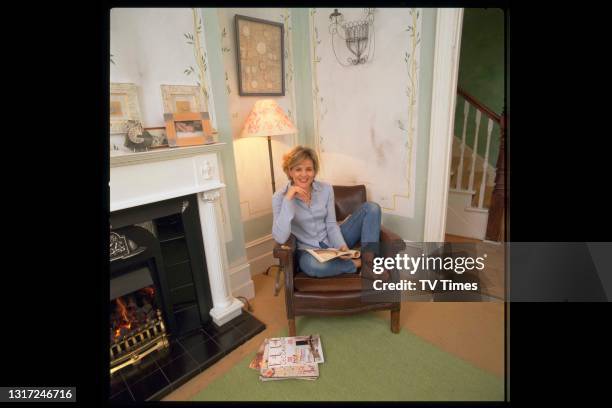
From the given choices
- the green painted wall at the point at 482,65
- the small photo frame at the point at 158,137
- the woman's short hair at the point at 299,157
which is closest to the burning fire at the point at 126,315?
the small photo frame at the point at 158,137

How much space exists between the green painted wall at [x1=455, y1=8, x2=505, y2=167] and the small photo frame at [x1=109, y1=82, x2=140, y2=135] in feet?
8.87

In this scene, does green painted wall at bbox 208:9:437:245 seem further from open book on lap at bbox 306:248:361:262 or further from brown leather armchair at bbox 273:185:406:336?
open book on lap at bbox 306:248:361:262

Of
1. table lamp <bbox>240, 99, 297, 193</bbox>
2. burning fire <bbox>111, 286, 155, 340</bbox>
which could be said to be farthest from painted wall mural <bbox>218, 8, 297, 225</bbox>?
burning fire <bbox>111, 286, 155, 340</bbox>

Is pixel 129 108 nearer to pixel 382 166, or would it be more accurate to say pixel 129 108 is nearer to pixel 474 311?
pixel 382 166

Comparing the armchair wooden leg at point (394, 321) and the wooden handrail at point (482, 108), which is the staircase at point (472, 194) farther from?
the armchair wooden leg at point (394, 321)

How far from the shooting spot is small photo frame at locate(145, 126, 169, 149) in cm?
146

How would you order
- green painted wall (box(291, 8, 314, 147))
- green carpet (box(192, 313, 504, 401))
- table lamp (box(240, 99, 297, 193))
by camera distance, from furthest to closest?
green painted wall (box(291, 8, 314, 147)), table lamp (box(240, 99, 297, 193)), green carpet (box(192, 313, 504, 401))

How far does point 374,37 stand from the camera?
184cm

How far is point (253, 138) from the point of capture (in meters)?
2.18

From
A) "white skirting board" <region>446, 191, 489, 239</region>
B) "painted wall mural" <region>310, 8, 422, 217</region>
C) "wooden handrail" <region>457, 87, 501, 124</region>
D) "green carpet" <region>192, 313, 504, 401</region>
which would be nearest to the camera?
"green carpet" <region>192, 313, 504, 401</region>

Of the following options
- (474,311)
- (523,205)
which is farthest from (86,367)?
(474,311)

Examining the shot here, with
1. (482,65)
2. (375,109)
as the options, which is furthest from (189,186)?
(482,65)

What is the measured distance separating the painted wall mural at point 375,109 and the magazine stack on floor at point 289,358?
3.33 feet

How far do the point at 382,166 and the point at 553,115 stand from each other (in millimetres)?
1563
